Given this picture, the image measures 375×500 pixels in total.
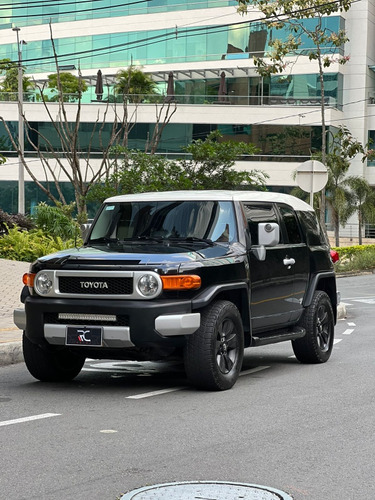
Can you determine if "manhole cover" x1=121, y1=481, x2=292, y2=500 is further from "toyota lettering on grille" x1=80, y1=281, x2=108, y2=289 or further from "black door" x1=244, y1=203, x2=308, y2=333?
"black door" x1=244, y1=203, x2=308, y2=333

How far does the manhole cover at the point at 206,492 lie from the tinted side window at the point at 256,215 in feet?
16.0

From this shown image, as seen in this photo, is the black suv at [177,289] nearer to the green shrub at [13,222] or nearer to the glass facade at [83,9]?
the green shrub at [13,222]

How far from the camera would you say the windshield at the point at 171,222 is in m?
10.2

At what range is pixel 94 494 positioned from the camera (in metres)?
5.65

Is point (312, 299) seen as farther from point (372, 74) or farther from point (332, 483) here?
point (372, 74)

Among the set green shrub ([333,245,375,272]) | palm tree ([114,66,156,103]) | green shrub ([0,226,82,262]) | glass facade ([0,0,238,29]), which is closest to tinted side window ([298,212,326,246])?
green shrub ([0,226,82,262])

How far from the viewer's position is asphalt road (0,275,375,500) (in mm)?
6000

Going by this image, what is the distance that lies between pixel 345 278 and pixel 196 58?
34.8 meters

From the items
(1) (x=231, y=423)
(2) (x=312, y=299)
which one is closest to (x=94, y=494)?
(1) (x=231, y=423)

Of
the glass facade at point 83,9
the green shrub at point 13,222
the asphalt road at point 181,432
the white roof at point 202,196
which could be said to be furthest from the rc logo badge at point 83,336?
the glass facade at point 83,9

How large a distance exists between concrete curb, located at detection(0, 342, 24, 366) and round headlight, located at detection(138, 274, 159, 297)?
2.90 m

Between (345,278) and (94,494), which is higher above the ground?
(94,494)

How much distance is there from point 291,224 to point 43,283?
3372mm

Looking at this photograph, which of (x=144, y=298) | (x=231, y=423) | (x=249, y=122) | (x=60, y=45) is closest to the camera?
(x=231, y=423)
